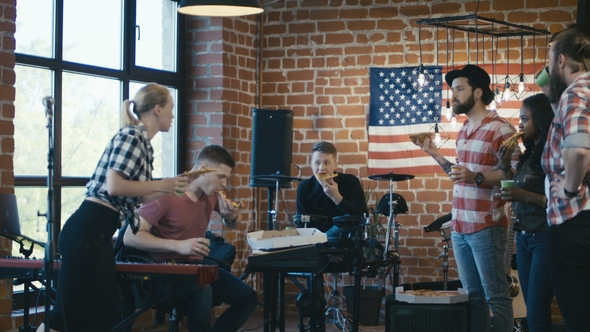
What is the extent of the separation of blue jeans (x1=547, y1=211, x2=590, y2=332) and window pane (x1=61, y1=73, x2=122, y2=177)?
11.9 feet

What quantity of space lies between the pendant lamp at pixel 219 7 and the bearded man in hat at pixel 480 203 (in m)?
1.19

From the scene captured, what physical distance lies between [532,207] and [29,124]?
3.16 m

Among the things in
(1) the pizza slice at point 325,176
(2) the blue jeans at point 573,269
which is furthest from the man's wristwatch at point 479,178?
(1) the pizza slice at point 325,176

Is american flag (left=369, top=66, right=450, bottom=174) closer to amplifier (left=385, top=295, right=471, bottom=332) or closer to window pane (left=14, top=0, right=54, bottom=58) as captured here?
amplifier (left=385, top=295, right=471, bottom=332)

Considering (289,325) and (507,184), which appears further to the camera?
(289,325)

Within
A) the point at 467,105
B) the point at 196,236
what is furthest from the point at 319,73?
the point at 196,236

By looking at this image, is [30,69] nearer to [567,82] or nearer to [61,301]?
[61,301]

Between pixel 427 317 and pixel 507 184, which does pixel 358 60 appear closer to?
pixel 427 317

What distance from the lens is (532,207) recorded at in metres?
3.93

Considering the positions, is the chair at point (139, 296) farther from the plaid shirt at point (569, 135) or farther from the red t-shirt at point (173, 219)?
the plaid shirt at point (569, 135)

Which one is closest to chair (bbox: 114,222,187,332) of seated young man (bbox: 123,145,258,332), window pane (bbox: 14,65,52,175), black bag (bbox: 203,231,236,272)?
seated young man (bbox: 123,145,258,332)

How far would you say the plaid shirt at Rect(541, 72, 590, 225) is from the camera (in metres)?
2.55

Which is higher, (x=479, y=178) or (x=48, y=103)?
(x=48, y=103)

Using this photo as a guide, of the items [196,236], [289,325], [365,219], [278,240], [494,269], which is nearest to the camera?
[494,269]
